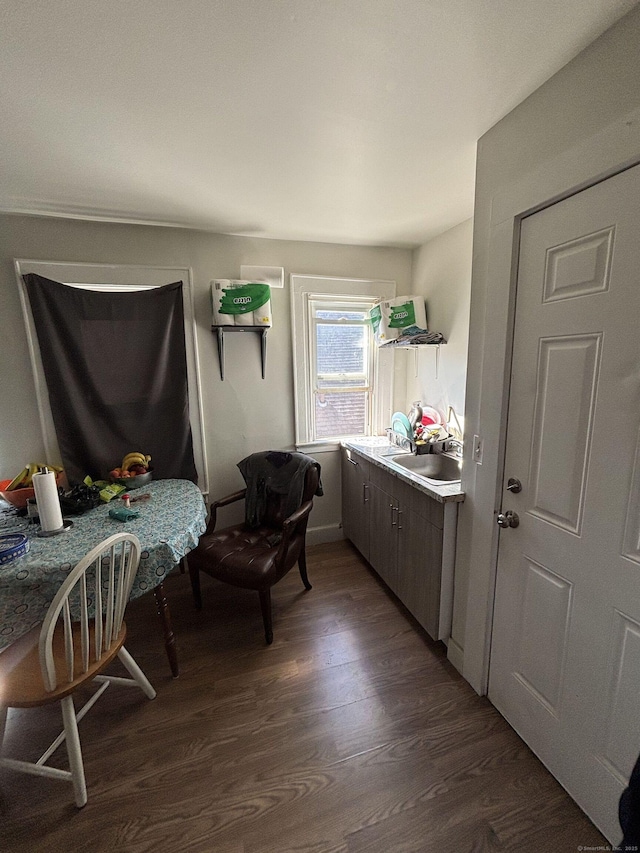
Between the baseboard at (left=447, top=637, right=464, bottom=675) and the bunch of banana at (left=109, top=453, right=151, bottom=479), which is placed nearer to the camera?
the baseboard at (left=447, top=637, right=464, bottom=675)

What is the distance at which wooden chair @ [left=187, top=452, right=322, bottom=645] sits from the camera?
1876 mm

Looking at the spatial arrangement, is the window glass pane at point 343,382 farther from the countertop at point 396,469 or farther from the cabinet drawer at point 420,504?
the cabinet drawer at point 420,504

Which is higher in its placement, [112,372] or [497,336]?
[497,336]

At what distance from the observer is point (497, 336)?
1367 mm

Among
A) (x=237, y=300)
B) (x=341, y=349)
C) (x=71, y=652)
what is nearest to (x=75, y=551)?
(x=71, y=652)

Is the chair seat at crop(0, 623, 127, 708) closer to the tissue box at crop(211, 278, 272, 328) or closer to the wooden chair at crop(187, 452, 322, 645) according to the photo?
the wooden chair at crop(187, 452, 322, 645)

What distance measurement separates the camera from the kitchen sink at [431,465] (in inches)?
92.0

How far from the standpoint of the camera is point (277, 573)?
1937 mm

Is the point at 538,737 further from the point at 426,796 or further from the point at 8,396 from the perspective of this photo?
the point at 8,396

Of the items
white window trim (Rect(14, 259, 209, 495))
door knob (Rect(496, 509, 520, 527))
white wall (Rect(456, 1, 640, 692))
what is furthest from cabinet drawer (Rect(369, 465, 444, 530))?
white window trim (Rect(14, 259, 209, 495))

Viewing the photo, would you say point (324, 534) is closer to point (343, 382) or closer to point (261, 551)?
point (261, 551)

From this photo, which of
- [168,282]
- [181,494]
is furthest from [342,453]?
[168,282]

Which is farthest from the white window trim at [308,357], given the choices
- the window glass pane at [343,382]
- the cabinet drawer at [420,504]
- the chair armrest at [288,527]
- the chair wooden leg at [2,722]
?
the chair wooden leg at [2,722]

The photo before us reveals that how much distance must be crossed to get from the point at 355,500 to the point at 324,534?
52 centimetres
